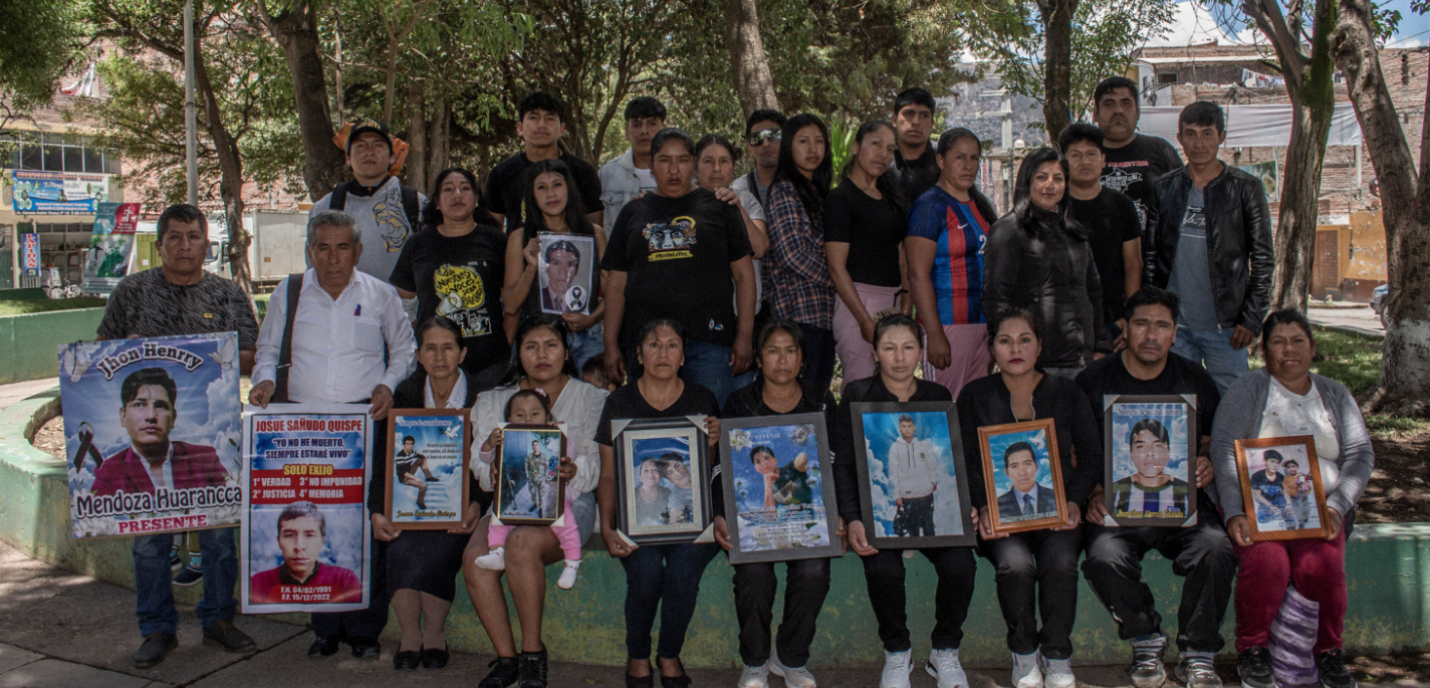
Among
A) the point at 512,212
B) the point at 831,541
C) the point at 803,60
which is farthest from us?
the point at 803,60

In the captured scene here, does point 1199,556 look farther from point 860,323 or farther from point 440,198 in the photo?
point 440,198

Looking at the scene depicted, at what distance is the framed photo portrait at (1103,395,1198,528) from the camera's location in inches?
155

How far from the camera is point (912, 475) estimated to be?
391 centimetres

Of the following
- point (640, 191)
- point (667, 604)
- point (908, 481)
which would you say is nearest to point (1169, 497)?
point (908, 481)

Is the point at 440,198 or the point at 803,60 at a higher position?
the point at 803,60

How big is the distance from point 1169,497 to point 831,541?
4.40ft

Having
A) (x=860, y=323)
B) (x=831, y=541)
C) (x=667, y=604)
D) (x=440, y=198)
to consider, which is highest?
(x=440, y=198)

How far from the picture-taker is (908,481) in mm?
3908

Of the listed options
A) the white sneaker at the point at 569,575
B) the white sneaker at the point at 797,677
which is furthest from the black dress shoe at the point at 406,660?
the white sneaker at the point at 797,677

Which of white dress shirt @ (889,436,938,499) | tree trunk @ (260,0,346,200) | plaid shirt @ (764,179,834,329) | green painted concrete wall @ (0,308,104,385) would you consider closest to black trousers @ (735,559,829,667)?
white dress shirt @ (889,436,938,499)

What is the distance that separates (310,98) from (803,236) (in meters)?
4.98

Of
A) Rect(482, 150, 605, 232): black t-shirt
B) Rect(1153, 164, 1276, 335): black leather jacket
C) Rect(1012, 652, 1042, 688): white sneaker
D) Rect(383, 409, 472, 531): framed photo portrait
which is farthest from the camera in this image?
Rect(482, 150, 605, 232): black t-shirt

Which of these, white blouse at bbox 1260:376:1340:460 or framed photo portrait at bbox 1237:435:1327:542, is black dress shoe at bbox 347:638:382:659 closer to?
framed photo portrait at bbox 1237:435:1327:542

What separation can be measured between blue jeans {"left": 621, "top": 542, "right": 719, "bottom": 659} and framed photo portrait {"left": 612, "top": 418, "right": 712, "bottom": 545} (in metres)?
0.06
